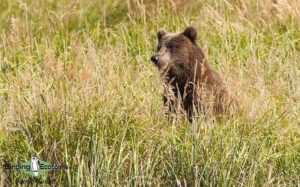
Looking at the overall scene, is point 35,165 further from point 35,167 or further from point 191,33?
point 191,33

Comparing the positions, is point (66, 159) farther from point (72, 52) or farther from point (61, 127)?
point (72, 52)

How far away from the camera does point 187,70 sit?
8.27 m

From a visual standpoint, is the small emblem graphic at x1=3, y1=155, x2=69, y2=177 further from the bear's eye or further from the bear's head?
the bear's eye

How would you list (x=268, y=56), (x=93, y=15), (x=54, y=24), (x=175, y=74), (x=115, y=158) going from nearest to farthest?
(x=115, y=158)
(x=175, y=74)
(x=268, y=56)
(x=54, y=24)
(x=93, y=15)

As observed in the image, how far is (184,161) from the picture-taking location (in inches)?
248

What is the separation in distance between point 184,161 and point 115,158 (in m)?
0.45

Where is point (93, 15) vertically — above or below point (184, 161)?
above

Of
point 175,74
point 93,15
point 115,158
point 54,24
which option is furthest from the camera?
point 93,15

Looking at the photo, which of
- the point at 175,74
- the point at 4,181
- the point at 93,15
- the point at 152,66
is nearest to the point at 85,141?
the point at 4,181

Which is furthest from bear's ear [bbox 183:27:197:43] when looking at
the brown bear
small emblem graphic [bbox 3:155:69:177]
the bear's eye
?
small emblem graphic [bbox 3:155:69:177]

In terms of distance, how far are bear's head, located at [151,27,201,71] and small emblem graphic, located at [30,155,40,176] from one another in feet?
7.07

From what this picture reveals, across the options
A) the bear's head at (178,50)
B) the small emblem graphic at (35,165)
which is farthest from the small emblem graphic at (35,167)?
the bear's head at (178,50)

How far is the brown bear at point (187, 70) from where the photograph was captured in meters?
7.77

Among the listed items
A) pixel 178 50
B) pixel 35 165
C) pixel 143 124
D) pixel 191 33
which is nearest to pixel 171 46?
pixel 178 50
